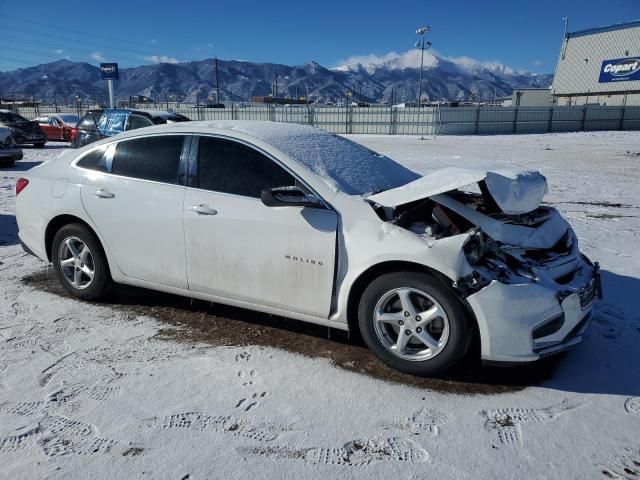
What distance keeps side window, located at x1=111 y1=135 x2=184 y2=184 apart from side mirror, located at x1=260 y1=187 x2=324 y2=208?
99 cm

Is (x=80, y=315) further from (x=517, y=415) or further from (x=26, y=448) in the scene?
(x=517, y=415)

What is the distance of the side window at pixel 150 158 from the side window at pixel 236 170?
25cm

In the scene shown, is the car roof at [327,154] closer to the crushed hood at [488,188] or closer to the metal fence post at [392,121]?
the crushed hood at [488,188]

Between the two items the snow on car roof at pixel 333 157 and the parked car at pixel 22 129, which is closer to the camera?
the snow on car roof at pixel 333 157

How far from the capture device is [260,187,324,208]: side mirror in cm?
334

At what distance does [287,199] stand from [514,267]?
1509mm

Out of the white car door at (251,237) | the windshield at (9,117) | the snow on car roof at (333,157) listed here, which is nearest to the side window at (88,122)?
the windshield at (9,117)

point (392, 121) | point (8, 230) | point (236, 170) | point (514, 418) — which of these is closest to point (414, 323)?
point (514, 418)

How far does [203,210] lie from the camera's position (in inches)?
147

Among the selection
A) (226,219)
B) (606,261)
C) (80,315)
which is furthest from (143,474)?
(606,261)

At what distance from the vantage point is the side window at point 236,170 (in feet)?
11.9

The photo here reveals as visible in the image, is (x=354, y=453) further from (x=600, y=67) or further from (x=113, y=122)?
(x=600, y=67)

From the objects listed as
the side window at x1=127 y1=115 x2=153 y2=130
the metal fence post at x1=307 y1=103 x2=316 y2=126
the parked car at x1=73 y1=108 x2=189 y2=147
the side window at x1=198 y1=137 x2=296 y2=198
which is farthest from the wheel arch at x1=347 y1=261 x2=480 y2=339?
the metal fence post at x1=307 y1=103 x2=316 y2=126

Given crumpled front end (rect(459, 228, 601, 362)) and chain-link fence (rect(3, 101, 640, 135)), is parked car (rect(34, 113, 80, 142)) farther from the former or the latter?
crumpled front end (rect(459, 228, 601, 362))
